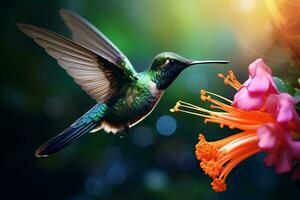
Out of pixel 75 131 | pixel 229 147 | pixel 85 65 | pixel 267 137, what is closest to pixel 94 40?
pixel 85 65

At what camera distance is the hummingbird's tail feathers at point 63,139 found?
973 millimetres

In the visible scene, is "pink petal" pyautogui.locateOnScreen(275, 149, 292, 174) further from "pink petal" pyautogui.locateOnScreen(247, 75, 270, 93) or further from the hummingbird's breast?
the hummingbird's breast

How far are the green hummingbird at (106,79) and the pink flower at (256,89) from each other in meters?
0.25

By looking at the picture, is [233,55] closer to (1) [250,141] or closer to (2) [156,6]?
(2) [156,6]

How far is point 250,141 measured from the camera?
77 cm

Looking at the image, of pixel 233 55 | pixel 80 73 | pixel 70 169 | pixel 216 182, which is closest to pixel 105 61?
pixel 80 73

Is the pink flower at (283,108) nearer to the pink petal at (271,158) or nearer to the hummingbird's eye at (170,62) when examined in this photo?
the pink petal at (271,158)

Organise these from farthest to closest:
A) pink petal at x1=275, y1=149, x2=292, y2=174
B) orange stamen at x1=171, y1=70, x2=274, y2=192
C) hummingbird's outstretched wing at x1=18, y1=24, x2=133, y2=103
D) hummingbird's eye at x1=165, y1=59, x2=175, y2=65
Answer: hummingbird's eye at x1=165, y1=59, x2=175, y2=65 < hummingbird's outstretched wing at x1=18, y1=24, x2=133, y2=103 < orange stamen at x1=171, y1=70, x2=274, y2=192 < pink petal at x1=275, y1=149, x2=292, y2=174

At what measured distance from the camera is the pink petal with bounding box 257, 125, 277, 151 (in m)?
0.66

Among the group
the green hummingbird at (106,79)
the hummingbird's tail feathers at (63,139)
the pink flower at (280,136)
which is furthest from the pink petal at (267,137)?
the hummingbird's tail feathers at (63,139)

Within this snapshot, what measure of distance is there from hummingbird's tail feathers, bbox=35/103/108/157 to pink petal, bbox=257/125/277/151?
44 centimetres

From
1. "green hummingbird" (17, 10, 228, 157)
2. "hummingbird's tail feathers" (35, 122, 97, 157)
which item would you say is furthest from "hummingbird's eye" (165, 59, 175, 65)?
"hummingbird's tail feathers" (35, 122, 97, 157)

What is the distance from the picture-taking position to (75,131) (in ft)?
3.54

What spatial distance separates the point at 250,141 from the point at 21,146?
2.55m
